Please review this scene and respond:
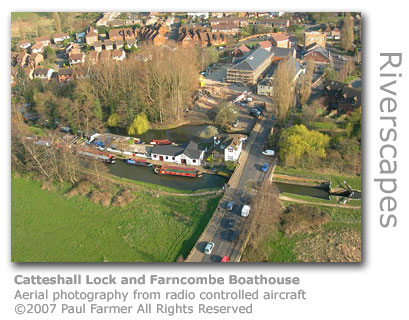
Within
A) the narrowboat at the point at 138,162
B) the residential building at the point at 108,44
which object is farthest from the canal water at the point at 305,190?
the residential building at the point at 108,44

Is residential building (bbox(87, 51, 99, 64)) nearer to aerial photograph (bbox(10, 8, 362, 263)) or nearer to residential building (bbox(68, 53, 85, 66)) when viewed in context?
residential building (bbox(68, 53, 85, 66))

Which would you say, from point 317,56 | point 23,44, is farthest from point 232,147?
point 23,44

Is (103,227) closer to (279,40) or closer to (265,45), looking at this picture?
(265,45)

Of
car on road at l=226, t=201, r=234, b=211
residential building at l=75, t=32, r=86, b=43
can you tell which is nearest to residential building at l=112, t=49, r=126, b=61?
residential building at l=75, t=32, r=86, b=43

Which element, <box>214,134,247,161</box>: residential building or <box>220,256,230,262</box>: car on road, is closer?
<box>220,256,230,262</box>: car on road

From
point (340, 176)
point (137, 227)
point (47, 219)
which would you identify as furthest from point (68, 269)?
point (340, 176)

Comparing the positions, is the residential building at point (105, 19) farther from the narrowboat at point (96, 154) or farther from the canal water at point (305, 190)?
the canal water at point (305, 190)
